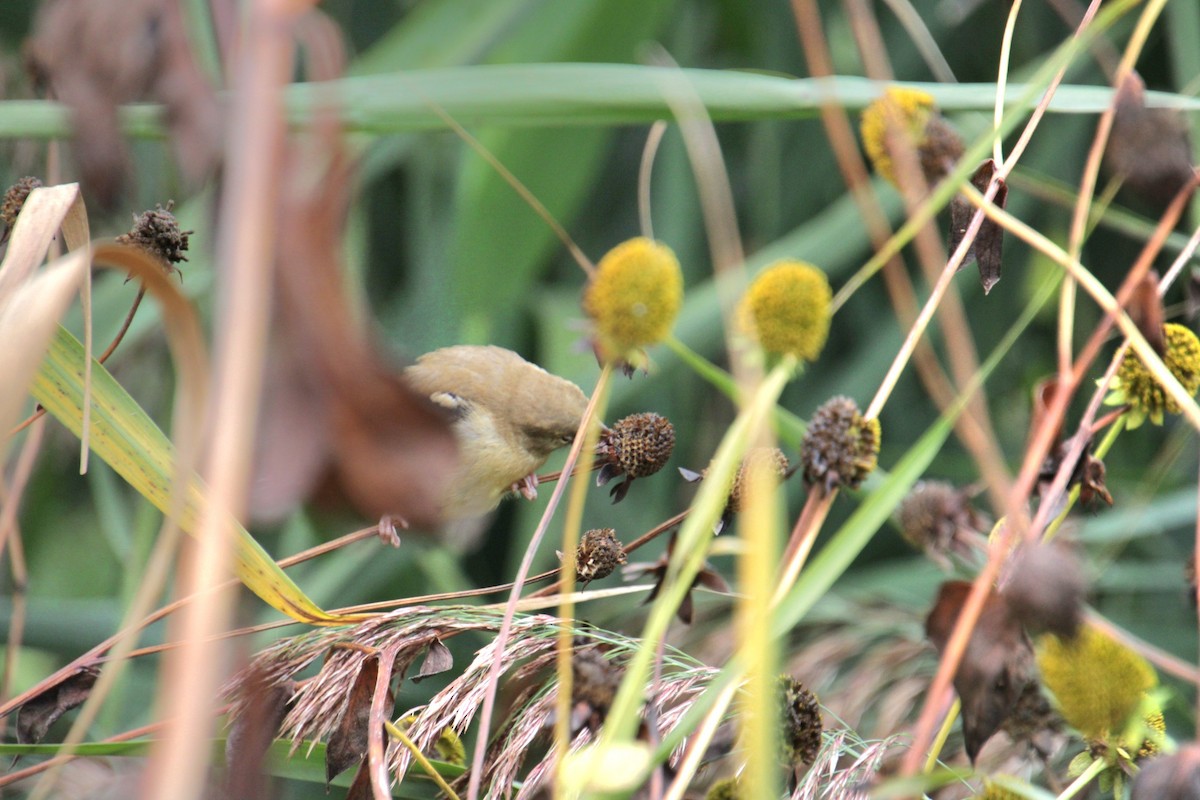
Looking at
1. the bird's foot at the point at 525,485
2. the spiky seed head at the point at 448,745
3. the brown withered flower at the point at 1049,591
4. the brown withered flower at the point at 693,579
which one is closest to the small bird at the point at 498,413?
the bird's foot at the point at 525,485

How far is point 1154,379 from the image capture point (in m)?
0.69

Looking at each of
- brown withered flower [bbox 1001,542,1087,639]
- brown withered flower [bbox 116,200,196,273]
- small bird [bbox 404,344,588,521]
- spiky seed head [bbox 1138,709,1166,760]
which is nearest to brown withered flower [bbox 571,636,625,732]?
brown withered flower [bbox 1001,542,1087,639]

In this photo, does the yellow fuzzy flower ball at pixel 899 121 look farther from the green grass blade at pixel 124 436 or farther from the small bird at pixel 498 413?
the small bird at pixel 498 413

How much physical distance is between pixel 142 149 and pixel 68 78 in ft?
5.37

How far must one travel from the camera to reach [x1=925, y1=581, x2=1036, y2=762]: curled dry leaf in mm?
509

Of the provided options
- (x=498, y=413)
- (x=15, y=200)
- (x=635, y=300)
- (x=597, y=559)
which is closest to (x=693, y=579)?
(x=597, y=559)

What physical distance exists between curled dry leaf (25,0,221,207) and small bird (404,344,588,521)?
2.92 feet

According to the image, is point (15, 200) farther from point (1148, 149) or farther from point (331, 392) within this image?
point (1148, 149)

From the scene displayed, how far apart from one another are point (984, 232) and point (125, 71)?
51 cm

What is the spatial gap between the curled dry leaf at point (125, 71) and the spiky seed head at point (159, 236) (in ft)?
1.10

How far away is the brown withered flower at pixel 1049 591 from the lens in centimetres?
44

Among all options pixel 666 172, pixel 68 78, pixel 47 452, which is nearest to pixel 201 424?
pixel 68 78

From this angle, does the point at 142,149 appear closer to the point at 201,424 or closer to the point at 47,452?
the point at 47,452

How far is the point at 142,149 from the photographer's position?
6.33ft
